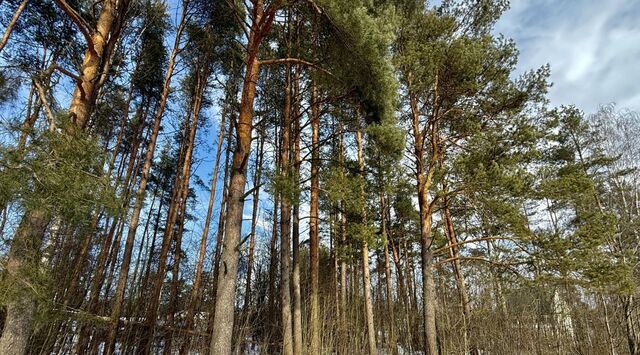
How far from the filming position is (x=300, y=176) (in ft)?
21.9

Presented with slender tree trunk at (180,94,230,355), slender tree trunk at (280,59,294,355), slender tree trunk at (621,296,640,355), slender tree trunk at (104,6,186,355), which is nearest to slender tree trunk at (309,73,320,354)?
slender tree trunk at (280,59,294,355)

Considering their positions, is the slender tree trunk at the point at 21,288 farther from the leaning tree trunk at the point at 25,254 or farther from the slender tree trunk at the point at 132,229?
the slender tree trunk at the point at 132,229

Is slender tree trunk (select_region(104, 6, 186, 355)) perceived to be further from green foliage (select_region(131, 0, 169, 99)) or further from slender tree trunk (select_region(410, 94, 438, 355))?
slender tree trunk (select_region(410, 94, 438, 355))

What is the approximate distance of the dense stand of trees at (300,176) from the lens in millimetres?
4145

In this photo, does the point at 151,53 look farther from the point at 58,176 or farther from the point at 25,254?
the point at 58,176

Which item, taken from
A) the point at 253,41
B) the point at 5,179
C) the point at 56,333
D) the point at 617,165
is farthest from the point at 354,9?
the point at 617,165

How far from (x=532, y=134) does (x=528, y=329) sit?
5.65m

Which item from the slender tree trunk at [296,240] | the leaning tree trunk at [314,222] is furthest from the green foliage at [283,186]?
the leaning tree trunk at [314,222]

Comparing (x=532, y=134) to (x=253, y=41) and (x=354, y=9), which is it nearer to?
(x=354, y=9)

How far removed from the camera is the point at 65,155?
139 inches

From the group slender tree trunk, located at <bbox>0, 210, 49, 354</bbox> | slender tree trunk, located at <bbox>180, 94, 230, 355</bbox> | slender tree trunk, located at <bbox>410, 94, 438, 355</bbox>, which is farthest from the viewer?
slender tree trunk, located at <bbox>180, 94, 230, 355</bbox>

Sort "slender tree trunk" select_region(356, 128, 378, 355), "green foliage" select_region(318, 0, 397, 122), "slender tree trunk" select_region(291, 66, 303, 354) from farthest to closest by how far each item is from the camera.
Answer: "slender tree trunk" select_region(356, 128, 378, 355)
"slender tree trunk" select_region(291, 66, 303, 354)
"green foliage" select_region(318, 0, 397, 122)

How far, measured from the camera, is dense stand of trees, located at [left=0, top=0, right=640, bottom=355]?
13.6 feet

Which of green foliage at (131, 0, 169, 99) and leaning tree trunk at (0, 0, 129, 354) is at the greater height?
green foliage at (131, 0, 169, 99)
